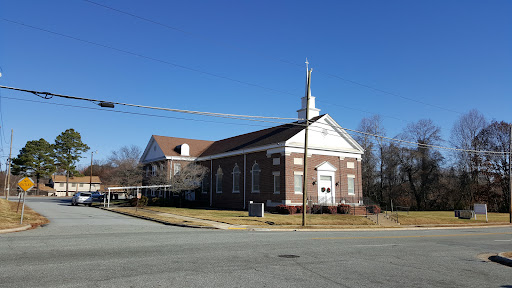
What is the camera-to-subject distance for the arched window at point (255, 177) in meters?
36.3

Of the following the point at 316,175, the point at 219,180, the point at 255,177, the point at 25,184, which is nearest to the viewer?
the point at 25,184

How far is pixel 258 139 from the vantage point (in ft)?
130

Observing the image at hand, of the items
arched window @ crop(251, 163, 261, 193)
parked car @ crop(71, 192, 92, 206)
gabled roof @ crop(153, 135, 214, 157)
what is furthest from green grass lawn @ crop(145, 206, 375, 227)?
parked car @ crop(71, 192, 92, 206)

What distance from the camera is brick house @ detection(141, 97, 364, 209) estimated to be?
3362 centimetres

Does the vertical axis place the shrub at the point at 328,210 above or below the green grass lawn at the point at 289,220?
above

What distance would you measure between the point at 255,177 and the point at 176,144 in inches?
709

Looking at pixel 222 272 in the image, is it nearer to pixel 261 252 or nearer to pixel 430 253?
pixel 261 252

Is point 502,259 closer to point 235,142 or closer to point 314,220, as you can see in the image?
point 314,220

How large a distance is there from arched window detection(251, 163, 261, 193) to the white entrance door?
5.99 m

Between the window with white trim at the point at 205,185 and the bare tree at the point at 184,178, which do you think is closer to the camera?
the bare tree at the point at 184,178

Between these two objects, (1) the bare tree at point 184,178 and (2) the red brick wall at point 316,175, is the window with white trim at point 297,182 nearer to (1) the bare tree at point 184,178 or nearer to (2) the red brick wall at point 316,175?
(2) the red brick wall at point 316,175

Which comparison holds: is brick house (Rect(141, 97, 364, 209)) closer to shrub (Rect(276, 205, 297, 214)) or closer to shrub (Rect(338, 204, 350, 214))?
shrub (Rect(276, 205, 297, 214))

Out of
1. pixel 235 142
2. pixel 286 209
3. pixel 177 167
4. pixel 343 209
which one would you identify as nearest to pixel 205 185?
pixel 177 167

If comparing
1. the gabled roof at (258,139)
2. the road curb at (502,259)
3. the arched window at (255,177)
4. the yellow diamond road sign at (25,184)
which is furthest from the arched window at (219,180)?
the road curb at (502,259)
